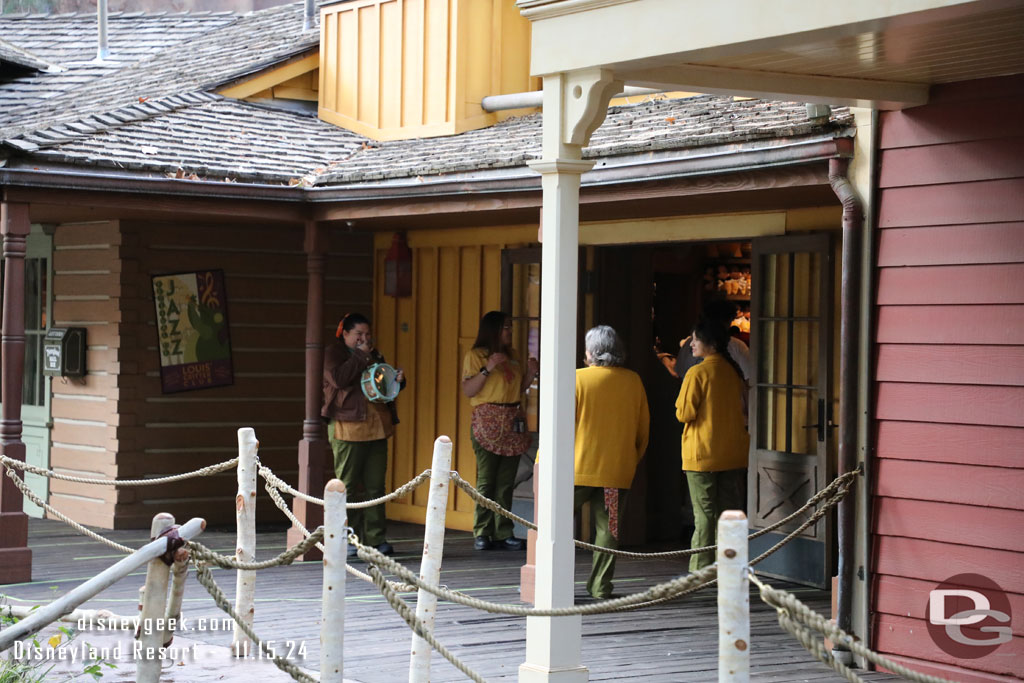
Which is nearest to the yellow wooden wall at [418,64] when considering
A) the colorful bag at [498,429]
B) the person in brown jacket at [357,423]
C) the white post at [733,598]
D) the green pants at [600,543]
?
the person in brown jacket at [357,423]

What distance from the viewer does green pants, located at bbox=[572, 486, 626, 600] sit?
28.2ft

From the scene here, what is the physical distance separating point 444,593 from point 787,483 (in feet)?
15.4

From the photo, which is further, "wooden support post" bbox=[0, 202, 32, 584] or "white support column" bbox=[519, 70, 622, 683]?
"wooden support post" bbox=[0, 202, 32, 584]

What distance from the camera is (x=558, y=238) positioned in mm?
6371

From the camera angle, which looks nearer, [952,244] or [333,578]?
[333,578]

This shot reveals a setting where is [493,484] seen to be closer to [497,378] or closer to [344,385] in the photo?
[497,378]

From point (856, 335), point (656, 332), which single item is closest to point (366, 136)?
point (656, 332)

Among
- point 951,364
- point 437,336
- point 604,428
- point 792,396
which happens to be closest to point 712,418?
point 792,396

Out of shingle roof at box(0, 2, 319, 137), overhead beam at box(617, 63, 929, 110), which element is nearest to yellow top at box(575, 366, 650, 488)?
overhead beam at box(617, 63, 929, 110)

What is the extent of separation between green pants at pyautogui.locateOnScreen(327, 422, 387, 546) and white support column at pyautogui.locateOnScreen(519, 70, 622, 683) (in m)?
4.05

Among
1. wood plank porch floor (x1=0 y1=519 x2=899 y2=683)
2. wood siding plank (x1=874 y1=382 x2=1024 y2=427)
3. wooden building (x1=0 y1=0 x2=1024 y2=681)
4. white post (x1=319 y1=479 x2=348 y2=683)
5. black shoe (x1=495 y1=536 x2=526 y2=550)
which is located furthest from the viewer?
black shoe (x1=495 y1=536 x2=526 y2=550)

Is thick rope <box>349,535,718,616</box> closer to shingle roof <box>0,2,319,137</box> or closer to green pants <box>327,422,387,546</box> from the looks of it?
green pants <box>327,422,387,546</box>

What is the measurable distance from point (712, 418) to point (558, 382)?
9.23 ft

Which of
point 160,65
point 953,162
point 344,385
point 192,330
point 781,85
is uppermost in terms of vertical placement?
point 160,65
